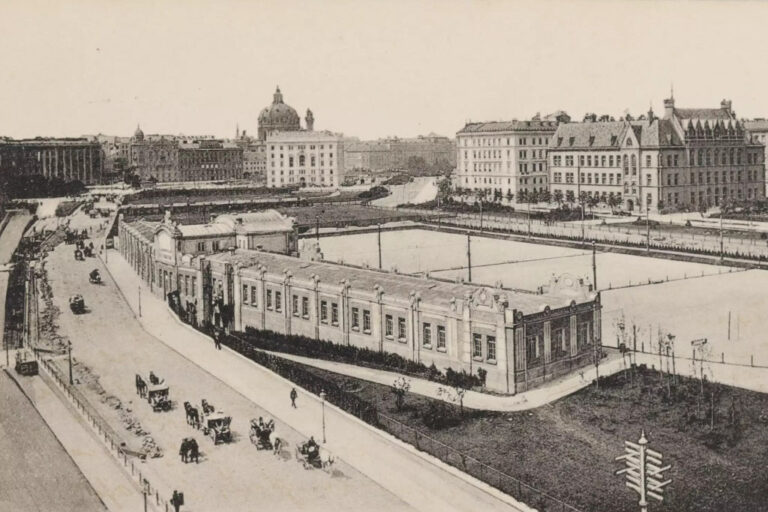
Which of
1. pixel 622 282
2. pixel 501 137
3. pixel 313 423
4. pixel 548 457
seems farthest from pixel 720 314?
pixel 501 137

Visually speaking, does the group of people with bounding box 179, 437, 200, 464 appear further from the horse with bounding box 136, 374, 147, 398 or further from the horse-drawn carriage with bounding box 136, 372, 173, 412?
the horse with bounding box 136, 374, 147, 398

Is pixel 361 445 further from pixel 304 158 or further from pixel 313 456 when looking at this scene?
pixel 304 158

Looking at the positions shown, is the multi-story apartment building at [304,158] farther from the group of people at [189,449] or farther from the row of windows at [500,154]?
the group of people at [189,449]

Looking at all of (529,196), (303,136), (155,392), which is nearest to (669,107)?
(529,196)

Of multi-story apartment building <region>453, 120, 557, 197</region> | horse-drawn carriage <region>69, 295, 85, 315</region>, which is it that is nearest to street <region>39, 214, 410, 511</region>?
horse-drawn carriage <region>69, 295, 85, 315</region>

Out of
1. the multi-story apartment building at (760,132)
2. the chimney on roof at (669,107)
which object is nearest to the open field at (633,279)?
the chimney on roof at (669,107)
